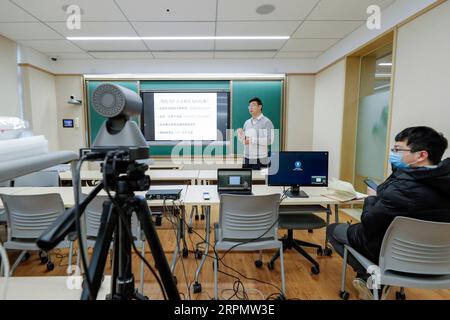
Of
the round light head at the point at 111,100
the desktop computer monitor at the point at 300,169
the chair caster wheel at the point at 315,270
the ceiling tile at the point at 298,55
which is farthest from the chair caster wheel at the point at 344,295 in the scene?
the ceiling tile at the point at 298,55

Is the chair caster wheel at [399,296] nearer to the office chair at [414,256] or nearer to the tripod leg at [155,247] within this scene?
the office chair at [414,256]

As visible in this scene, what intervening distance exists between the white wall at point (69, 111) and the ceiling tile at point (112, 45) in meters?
1.07

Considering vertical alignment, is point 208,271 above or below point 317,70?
below

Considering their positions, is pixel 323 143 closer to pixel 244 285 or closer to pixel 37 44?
pixel 244 285

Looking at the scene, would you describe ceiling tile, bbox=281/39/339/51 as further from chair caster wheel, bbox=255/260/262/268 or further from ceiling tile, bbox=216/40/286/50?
chair caster wheel, bbox=255/260/262/268

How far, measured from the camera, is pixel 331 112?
170 inches

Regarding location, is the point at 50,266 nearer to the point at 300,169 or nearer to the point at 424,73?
the point at 300,169

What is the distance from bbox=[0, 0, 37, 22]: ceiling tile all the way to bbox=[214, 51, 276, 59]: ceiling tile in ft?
9.12

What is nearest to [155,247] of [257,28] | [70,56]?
[257,28]

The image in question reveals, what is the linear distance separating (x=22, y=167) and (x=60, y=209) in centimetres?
183

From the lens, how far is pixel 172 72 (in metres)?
4.98

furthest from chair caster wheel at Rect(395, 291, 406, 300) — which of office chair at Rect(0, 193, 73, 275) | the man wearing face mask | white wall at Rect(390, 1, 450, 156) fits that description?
office chair at Rect(0, 193, 73, 275)
